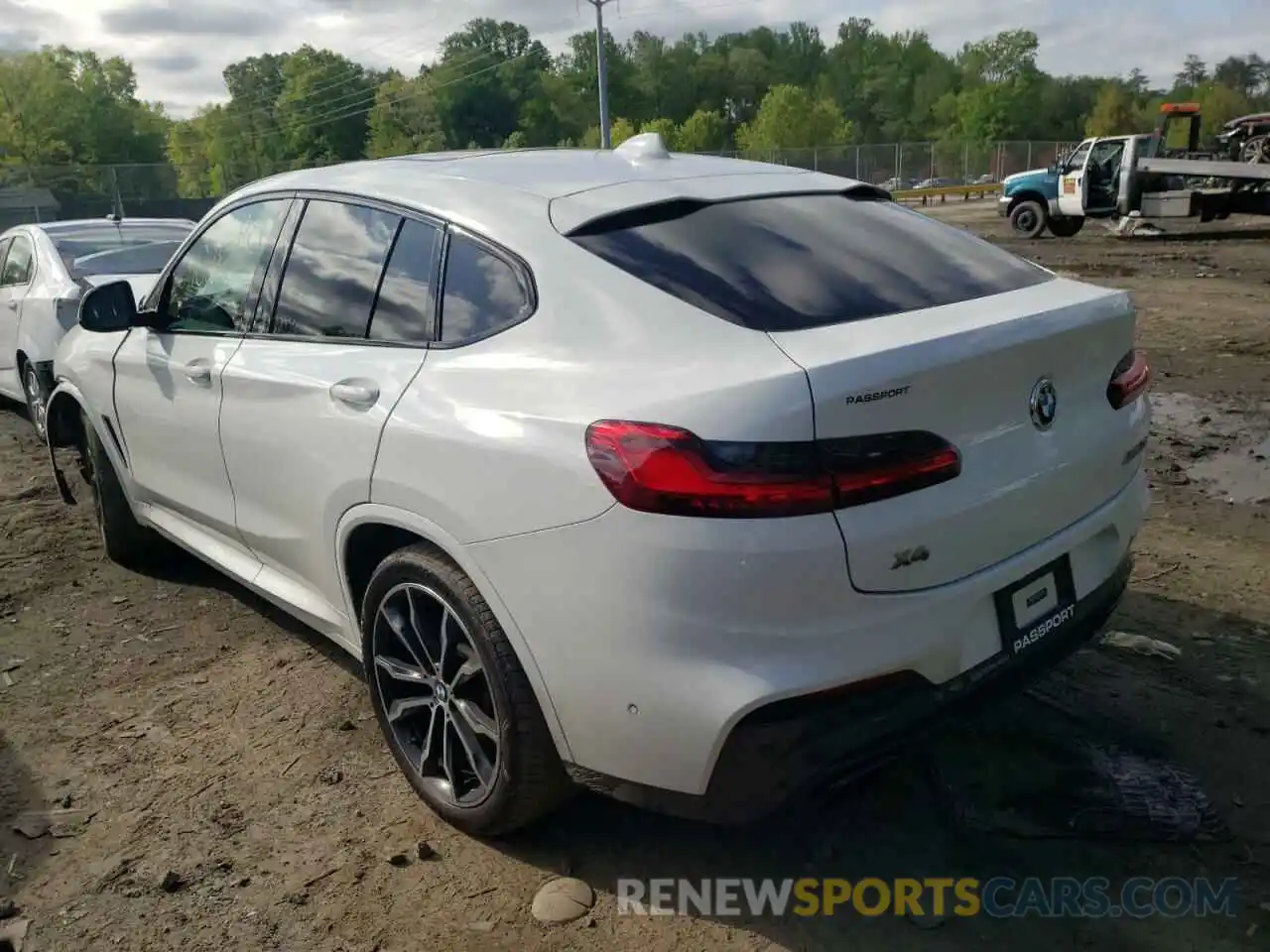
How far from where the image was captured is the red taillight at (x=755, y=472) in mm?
2090

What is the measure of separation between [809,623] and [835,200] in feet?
5.04

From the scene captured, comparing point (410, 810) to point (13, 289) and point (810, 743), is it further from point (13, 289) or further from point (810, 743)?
point (13, 289)

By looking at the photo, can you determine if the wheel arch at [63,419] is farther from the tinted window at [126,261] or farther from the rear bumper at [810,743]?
the rear bumper at [810,743]

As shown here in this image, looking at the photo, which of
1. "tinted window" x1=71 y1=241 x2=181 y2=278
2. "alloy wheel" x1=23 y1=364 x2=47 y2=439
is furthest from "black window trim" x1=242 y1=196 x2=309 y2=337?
"alloy wheel" x1=23 y1=364 x2=47 y2=439

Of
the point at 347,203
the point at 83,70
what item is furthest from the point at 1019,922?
the point at 83,70

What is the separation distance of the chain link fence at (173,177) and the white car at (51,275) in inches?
953

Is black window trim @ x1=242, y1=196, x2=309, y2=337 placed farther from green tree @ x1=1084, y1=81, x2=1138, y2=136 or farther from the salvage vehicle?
green tree @ x1=1084, y1=81, x2=1138, y2=136

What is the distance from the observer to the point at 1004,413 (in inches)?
93.2

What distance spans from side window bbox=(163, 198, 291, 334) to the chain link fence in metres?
27.1

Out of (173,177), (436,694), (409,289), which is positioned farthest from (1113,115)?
(436,694)

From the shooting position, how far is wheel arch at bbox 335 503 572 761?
2.46 m

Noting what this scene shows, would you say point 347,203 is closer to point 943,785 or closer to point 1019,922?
point 943,785

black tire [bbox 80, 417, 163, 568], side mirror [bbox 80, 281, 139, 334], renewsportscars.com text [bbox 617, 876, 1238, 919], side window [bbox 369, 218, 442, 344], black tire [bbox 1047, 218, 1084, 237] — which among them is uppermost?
side window [bbox 369, 218, 442, 344]

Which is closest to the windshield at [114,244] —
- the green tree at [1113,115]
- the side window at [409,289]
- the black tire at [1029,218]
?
the side window at [409,289]
